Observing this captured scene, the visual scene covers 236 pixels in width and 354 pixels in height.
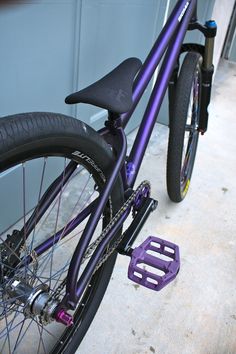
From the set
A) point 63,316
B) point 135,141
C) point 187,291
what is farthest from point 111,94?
point 187,291

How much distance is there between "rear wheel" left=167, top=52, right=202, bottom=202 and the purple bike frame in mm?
162

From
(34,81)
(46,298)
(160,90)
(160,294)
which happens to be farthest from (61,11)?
(160,294)

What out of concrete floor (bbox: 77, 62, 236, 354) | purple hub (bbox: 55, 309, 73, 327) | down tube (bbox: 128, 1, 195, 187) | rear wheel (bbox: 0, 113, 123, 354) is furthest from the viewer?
concrete floor (bbox: 77, 62, 236, 354)

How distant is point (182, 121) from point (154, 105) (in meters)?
0.29

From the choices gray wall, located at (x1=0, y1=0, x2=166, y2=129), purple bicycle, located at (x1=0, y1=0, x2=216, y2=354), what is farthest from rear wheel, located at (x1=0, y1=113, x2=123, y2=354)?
gray wall, located at (x1=0, y1=0, x2=166, y2=129)

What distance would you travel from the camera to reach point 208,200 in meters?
1.69

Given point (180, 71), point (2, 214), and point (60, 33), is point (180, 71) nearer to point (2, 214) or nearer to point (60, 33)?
point (60, 33)

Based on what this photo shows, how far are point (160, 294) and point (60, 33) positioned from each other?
95 cm

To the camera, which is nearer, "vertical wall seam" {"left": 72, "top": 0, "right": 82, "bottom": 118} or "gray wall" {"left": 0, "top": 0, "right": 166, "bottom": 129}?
"gray wall" {"left": 0, "top": 0, "right": 166, "bottom": 129}

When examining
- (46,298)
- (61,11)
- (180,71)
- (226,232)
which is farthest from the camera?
(226,232)

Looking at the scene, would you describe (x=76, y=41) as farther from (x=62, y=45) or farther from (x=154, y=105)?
(x=154, y=105)

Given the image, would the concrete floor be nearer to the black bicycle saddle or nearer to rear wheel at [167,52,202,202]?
rear wheel at [167,52,202,202]

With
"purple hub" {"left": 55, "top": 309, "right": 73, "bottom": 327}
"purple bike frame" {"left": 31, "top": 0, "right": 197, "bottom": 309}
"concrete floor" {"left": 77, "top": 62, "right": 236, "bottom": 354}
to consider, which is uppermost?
"purple bike frame" {"left": 31, "top": 0, "right": 197, "bottom": 309}

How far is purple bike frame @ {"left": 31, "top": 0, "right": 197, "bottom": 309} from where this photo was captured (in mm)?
718
